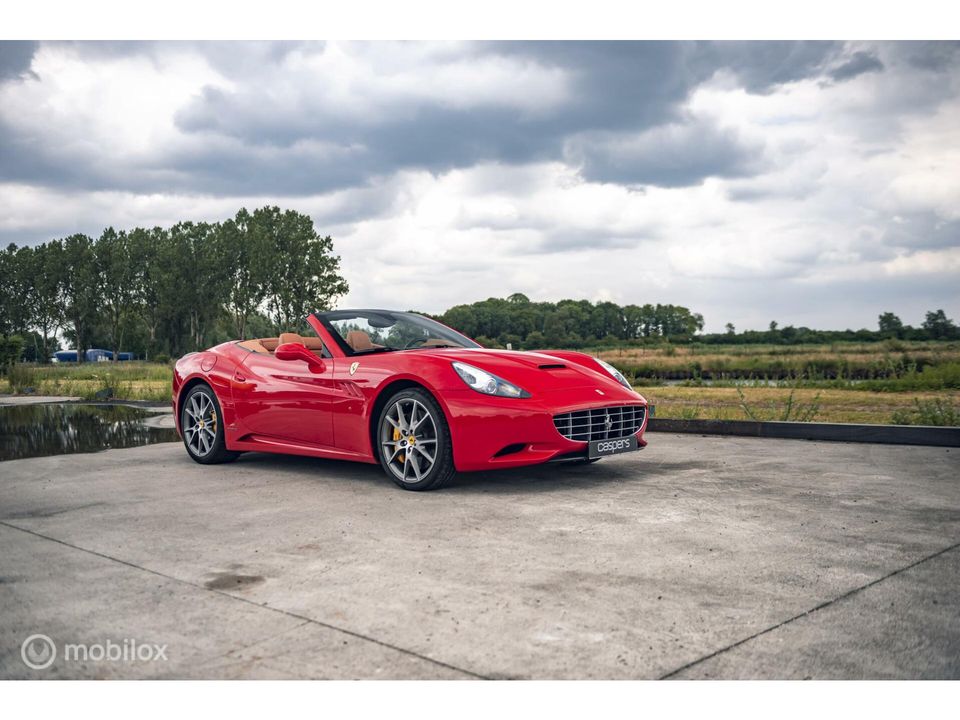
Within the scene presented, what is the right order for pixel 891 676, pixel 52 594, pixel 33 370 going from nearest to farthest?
pixel 891 676 → pixel 52 594 → pixel 33 370

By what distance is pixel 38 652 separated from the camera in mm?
2820

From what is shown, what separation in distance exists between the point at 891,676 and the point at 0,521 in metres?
4.78

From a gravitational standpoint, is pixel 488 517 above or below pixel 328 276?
below

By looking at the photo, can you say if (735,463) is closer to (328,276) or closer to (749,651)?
(749,651)

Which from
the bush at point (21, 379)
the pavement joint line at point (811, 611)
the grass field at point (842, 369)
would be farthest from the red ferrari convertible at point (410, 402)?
the bush at point (21, 379)

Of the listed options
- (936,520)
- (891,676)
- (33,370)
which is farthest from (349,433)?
(33,370)

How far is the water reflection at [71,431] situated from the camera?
29.4 ft

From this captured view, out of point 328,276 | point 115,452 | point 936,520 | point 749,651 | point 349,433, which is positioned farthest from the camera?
point 328,276

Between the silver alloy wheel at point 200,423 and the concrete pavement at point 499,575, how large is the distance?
110cm

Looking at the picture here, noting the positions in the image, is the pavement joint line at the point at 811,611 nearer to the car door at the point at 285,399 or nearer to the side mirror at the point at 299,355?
the car door at the point at 285,399

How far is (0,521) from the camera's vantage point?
201 inches

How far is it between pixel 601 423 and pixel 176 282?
6995 centimetres

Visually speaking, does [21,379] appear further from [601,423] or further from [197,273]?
[197,273]

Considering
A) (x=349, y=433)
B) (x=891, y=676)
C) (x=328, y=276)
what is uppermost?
(x=328, y=276)
